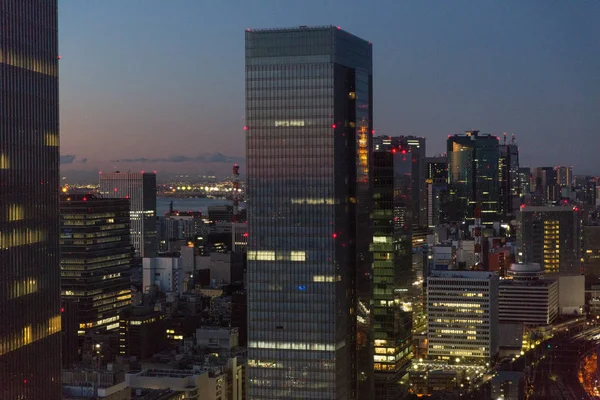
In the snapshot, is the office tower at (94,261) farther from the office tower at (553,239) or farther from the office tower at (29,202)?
the office tower at (29,202)

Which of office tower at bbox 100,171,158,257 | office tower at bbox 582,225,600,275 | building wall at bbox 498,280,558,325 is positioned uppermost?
office tower at bbox 100,171,158,257

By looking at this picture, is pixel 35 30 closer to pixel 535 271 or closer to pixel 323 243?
pixel 323 243

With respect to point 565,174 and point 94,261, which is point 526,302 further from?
point 94,261

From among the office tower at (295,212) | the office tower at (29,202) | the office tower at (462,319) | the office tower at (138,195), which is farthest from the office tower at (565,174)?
the office tower at (138,195)

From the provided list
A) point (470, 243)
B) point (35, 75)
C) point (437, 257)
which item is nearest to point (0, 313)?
point (35, 75)

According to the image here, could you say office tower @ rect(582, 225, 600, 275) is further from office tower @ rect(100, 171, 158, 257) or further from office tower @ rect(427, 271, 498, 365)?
office tower @ rect(100, 171, 158, 257)

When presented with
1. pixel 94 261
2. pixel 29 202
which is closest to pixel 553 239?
pixel 94 261

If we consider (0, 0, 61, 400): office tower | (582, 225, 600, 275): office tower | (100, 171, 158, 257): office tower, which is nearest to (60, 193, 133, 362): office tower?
(0, 0, 61, 400): office tower
